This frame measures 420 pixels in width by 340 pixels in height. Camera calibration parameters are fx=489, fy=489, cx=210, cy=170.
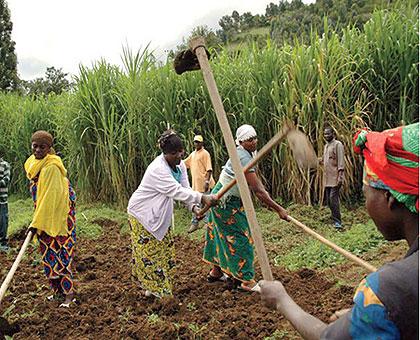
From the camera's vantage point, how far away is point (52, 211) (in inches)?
166

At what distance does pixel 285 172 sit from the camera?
7773mm

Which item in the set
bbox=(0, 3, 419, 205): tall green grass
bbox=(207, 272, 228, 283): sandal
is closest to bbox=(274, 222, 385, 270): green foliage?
bbox=(207, 272, 228, 283): sandal

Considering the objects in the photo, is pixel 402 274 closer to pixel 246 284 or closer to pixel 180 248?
pixel 246 284

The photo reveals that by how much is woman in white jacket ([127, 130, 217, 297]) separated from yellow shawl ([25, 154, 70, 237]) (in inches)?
24.2

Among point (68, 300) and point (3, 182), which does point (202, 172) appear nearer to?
point (3, 182)

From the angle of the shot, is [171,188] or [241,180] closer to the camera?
[241,180]

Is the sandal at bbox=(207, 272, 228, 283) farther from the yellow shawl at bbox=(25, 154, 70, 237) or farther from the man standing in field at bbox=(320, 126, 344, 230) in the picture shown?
the man standing in field at bbox=(320, 126, 344, 230)

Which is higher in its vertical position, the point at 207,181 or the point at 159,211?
the point at 159,211

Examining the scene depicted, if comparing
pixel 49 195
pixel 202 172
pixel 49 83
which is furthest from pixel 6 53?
pixel 49 195

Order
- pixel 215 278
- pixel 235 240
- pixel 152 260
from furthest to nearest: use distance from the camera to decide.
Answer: pixel 215 278, pixel 235 240, pixel 152 260

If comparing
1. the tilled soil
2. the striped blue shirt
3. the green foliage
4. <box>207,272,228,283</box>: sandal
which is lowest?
the green foliage

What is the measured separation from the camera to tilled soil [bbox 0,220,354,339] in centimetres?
371

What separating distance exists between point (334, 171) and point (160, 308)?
11.6 ft

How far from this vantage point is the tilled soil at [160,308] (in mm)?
3715
